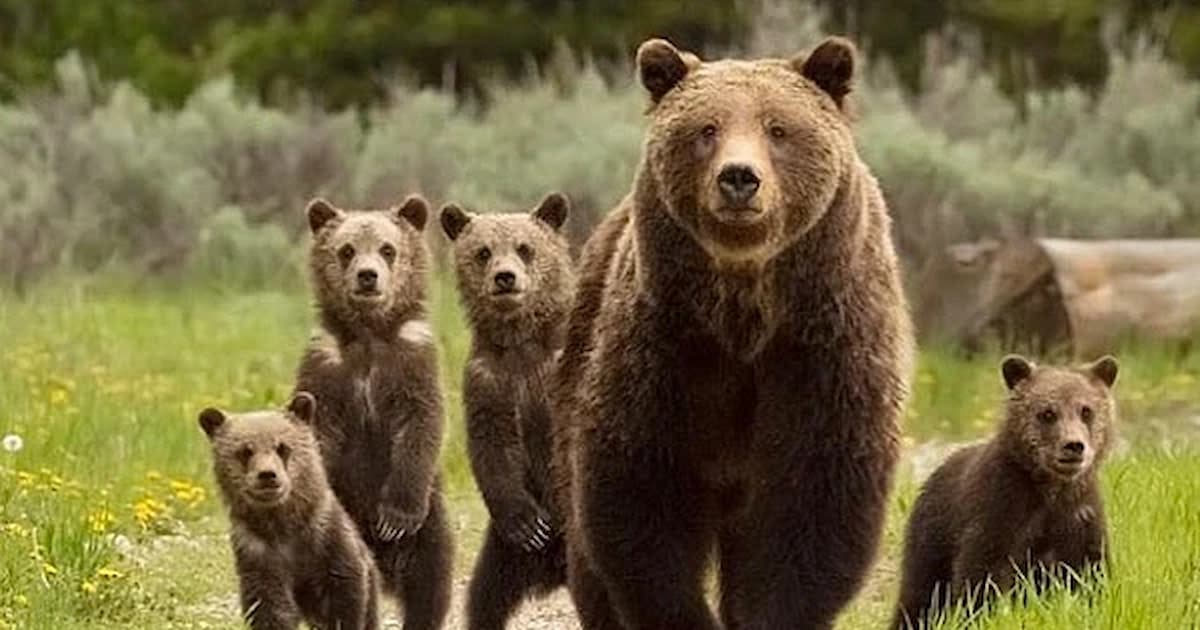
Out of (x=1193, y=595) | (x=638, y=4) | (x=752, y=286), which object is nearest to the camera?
(x=752, y=286)

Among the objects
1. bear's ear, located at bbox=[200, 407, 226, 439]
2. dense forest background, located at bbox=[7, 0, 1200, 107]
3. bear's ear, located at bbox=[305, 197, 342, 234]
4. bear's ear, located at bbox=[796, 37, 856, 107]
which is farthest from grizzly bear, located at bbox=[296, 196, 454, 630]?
dense forest background, located at bbox=[7, 0, 1200, 107]

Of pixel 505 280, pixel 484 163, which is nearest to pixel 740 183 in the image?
pixel 505 280

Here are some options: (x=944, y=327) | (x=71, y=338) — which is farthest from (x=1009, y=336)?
(x=71, y=338)

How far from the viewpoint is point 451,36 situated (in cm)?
2425

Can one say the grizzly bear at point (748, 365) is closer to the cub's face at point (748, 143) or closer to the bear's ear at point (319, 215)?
the cub's face at point (748, 143)

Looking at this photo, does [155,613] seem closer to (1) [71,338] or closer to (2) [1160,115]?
(1) [71,338]

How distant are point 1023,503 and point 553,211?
1.76 m

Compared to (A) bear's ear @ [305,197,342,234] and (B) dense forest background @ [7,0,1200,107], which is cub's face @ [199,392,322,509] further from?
(B) dense forest background @ [7,0,1200,107]

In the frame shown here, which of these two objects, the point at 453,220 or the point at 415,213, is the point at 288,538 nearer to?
the point at 453,220

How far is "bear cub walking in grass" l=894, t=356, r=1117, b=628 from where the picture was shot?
7.73 metres

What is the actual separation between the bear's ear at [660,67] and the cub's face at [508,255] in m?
1.75

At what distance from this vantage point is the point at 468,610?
8570 millimetres

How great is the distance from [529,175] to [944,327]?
4.01 m

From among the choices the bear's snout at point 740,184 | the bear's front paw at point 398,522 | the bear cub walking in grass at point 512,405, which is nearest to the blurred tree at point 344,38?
the bear cub walking in grass at point 512,405
